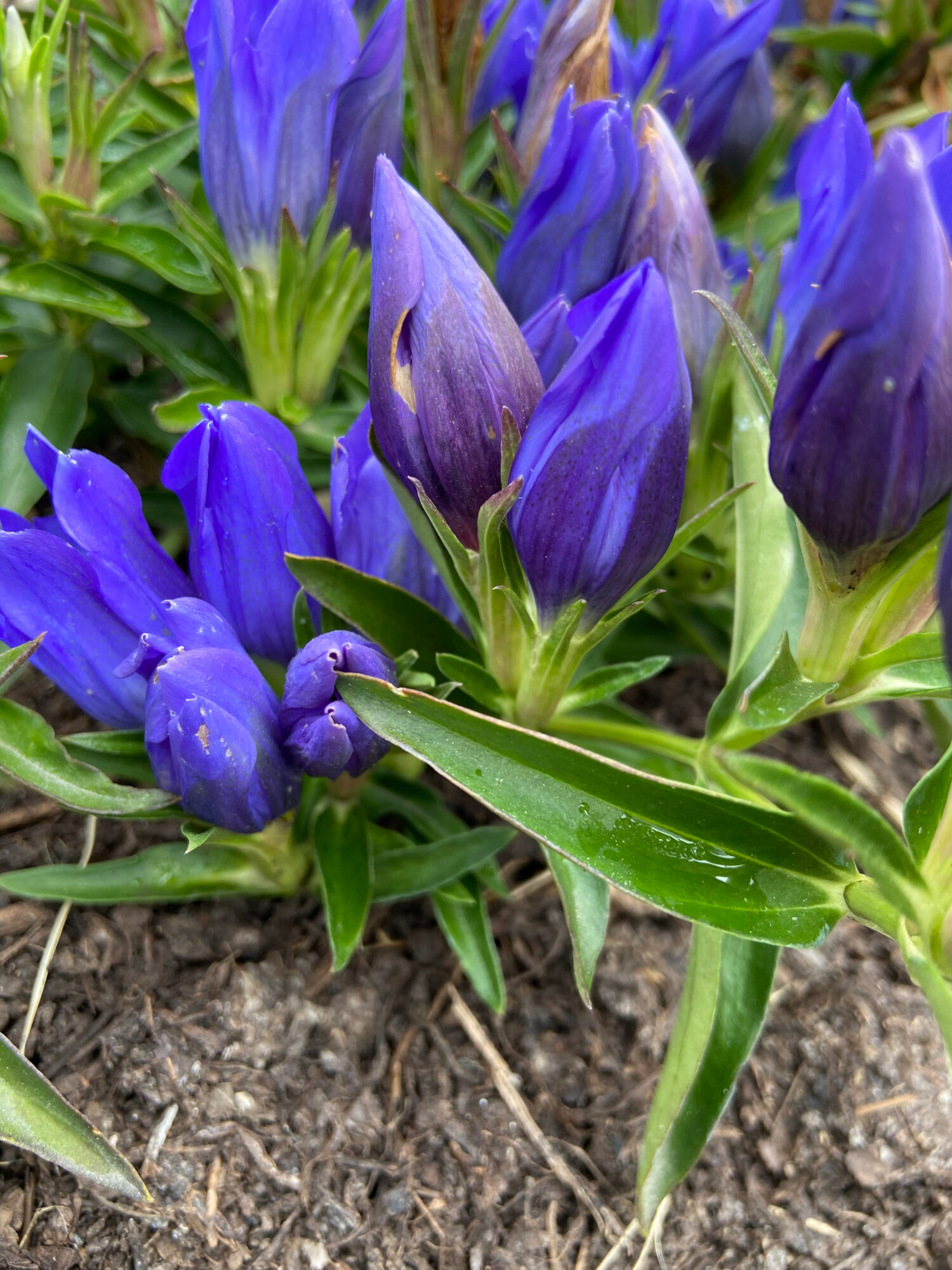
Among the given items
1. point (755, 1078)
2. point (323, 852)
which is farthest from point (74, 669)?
point (755, 1078)

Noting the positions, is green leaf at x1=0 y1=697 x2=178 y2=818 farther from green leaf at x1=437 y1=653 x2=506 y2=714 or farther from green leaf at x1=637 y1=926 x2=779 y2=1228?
green leaf at x1=637 y1=926 x2=779 y2=1228

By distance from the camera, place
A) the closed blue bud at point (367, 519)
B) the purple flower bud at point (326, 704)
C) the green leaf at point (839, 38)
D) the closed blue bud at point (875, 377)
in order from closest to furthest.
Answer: the closed blue bud at point (875, 377), the purple flower bud at point (326, 704), the closed blue bud at point (367, 519), the green leaf at point (839, 38)

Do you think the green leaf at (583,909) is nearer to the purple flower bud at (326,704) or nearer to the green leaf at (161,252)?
the purple flower bud at (326,704)

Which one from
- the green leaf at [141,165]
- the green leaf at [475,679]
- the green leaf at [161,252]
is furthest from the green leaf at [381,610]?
the green leaf at [141,165]

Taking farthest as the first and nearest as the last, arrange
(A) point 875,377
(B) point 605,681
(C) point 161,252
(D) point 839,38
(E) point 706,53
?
(D) point 839,38 < (E) point 706,53 < (C) point 161,252 < (B) point 605,681 < (A) point 875,377

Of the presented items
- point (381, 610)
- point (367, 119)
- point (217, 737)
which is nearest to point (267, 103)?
point (367, 119)

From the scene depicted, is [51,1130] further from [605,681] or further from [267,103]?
[267,103]
